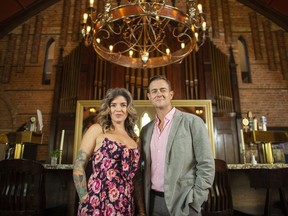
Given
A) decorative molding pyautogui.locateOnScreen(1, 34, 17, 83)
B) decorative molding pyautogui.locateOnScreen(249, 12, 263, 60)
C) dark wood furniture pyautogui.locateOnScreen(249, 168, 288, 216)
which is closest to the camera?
dark wood furniture pyautogui.locateOnScreen(249, 168, 288, 216)

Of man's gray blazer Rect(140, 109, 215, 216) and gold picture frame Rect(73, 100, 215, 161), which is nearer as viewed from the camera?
man's gray blazer Rect(140, 109, 215, 216)

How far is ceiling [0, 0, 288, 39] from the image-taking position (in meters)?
5.54

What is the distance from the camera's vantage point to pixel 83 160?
1484 mm

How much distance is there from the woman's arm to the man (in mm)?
341

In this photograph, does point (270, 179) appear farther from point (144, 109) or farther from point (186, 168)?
point (144, 109)

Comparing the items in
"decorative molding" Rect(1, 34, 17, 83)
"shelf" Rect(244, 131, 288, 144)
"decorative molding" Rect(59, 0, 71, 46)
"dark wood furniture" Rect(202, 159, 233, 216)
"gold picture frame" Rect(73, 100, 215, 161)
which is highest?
"decorative molding" Rect(59, 0, 71, 46)

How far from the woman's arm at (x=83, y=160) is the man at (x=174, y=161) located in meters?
0.34

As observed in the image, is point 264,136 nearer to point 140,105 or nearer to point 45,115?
point 140,105

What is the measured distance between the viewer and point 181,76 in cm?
522

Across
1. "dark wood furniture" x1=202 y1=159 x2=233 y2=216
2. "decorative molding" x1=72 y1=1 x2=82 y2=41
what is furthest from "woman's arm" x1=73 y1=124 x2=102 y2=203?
"decorative molding" x1=72 y1=1 x2=82 y2=41

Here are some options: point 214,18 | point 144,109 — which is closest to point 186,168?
point 144,109

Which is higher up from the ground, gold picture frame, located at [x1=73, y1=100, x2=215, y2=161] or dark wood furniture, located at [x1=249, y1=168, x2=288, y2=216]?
gold picture frame, located at [x1=73, y1=100, x2=215, y2=161]

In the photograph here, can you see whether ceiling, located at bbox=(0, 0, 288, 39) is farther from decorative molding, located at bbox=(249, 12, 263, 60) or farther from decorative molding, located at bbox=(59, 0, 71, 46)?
decorative molding, located at bbox=(59, 0, 71, 46)

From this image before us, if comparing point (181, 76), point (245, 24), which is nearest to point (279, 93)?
point (245, 24)
